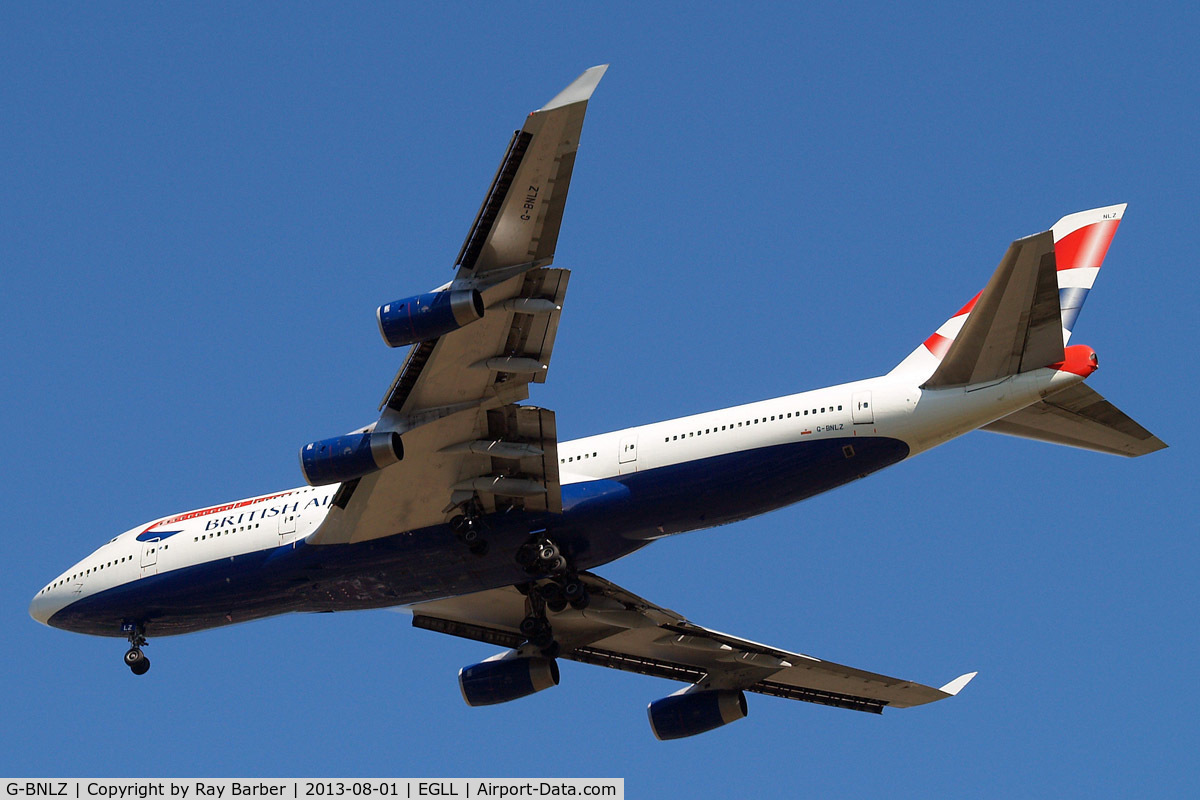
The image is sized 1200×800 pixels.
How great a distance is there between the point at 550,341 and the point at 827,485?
5.48 m

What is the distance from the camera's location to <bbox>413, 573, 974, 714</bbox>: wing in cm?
3347

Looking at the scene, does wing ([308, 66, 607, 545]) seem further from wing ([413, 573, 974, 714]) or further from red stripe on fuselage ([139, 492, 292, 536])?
wing ([413, 573, 974, 714])

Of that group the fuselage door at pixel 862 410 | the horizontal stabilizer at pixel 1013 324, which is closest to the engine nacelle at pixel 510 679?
the fuselage door at pixel 862 410

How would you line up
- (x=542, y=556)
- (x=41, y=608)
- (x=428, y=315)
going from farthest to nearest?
1. (x=41, y=608)
2. (x=542, y=556)
3. (x=428, y=315)

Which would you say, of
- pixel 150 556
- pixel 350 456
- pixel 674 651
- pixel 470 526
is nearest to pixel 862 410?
pixel 470 526

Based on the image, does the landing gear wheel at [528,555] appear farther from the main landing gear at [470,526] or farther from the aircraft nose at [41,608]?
the aircraft nose at [41,608]

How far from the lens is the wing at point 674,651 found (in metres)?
33.5

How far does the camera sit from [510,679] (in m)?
32.5

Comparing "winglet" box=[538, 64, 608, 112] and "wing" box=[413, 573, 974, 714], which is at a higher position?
"winglet" box=[538, 64, 608, 112]

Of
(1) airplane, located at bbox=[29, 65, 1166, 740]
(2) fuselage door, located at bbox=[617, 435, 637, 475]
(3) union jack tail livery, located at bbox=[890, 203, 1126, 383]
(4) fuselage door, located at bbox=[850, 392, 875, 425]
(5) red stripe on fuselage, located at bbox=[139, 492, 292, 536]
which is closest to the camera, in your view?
(1) airplane, located at bbox=[29, 65, 1166, 740]

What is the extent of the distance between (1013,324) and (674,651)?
13.5 meters

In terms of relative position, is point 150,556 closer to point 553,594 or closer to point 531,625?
point 531,625

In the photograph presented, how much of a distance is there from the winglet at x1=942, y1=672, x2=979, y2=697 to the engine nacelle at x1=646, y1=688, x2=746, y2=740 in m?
4.47

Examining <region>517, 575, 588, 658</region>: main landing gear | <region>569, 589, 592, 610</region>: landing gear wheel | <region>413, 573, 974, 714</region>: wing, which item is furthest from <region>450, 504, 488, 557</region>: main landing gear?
<region>413, 573, 974, 714</region>: wing
